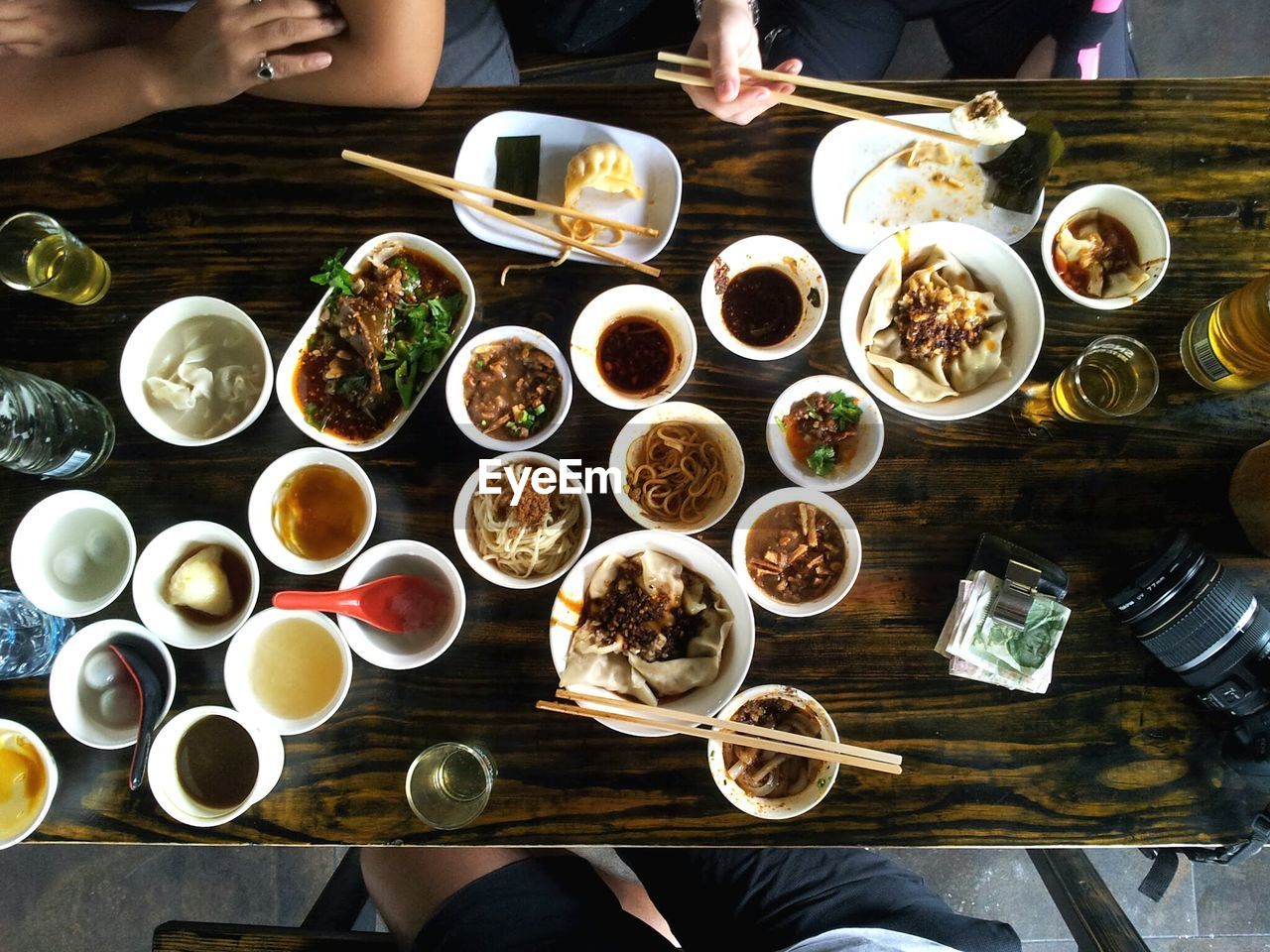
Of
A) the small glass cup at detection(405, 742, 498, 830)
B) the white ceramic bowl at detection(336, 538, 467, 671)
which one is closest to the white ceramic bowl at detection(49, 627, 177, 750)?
the white ceramic bowl at detection(336, 538, 467, 671)

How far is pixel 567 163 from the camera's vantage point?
2.08m

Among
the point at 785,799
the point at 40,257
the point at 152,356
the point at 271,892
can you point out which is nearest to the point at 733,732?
the point at 785,799

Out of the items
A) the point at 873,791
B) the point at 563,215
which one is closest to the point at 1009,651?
the point at 873,791

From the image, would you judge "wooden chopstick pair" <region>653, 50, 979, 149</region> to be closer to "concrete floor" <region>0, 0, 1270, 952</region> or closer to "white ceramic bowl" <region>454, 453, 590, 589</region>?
"white ceramic bowl" <region>454, 453, 590, 589</region>

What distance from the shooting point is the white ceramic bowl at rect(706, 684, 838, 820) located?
1.85 metres

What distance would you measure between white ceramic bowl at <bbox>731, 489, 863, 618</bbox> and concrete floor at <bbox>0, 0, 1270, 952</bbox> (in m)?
1.83

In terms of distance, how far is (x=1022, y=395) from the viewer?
200cm

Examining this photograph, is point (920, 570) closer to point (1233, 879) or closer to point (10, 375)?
point (10, 375)

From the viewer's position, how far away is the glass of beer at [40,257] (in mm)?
1940

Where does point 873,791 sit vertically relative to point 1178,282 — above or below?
below

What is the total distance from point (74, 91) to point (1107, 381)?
2736 millimetres

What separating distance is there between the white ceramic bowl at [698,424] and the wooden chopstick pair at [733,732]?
43 cm

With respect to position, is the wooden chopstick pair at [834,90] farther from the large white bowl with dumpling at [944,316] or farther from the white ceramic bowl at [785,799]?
the white ceramic bowl at [785,799]

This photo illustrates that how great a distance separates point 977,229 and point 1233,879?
307 centimetres
